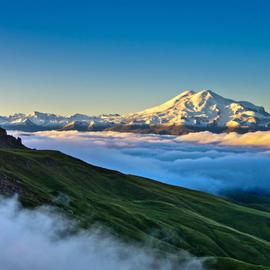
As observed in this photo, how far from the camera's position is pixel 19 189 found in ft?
648

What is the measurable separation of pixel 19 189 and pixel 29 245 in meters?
28.8

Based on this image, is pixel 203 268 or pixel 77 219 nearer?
pixel 203 268

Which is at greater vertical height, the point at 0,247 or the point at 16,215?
the point at 16,215

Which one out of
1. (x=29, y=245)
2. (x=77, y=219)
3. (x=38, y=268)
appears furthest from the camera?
(x=77, y=219)

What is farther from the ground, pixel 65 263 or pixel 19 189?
pixel 19 189

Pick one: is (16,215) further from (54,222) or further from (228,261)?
(228,261)

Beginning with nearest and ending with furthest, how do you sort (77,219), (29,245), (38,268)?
(38,268) → (29,245) → (77,219)

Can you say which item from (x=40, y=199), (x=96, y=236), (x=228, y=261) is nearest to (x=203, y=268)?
(x=228, y=261)

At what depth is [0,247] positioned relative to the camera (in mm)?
177750

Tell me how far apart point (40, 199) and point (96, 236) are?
1200 inches

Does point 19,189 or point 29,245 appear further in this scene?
point 19,189

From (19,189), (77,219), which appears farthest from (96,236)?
(19,189)

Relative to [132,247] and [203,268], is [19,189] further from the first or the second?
[203,268]

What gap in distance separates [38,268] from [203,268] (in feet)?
193
